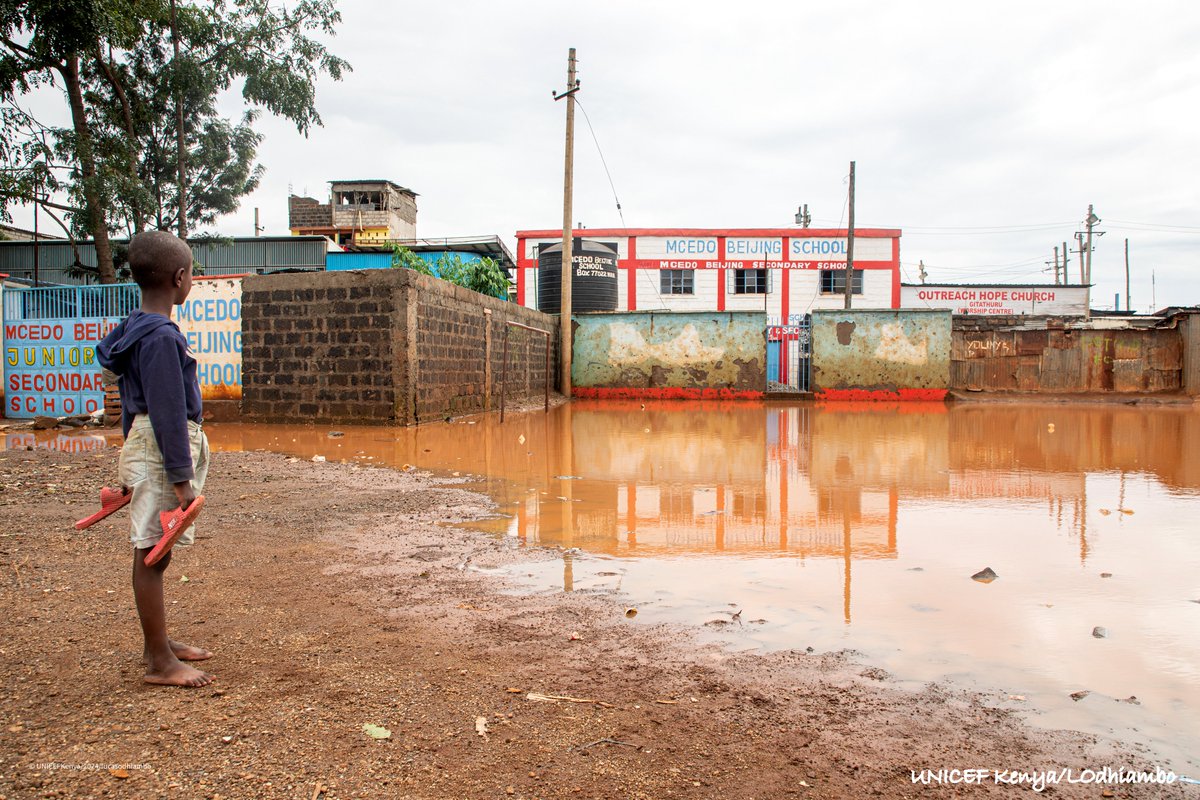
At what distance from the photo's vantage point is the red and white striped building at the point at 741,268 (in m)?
34.5

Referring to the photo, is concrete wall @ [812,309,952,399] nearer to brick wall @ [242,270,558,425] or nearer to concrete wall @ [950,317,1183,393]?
concrete wall @ [950,317,1183,393]

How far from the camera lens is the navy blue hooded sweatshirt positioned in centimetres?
239

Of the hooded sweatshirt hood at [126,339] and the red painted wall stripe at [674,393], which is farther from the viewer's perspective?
the red painted wall stripe at [674,393]

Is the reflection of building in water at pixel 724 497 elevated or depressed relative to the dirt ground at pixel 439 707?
elevated

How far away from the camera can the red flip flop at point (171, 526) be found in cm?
236

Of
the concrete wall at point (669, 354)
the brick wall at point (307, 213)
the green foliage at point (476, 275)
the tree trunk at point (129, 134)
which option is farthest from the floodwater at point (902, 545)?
the brick wall at point (307, 213)

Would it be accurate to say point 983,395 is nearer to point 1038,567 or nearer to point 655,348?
point 655,348

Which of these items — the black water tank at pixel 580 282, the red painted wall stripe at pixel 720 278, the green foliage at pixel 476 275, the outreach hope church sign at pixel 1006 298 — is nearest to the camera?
the black water tank at pixel 580 282

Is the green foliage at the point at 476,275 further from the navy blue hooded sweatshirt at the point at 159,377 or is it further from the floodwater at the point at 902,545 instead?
the navy blue hooded sweatshirt at the point at 159,377

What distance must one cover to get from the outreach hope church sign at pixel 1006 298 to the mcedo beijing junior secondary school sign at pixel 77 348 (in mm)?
33031

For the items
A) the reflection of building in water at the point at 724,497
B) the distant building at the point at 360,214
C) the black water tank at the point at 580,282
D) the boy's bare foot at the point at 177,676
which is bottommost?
the boy's bare foot at the point at 177,676

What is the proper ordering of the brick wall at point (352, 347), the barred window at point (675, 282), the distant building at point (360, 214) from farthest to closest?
the distant building at point (360, 214)
the barred window at point (675, 282)
the brick wall at point (352, 347)

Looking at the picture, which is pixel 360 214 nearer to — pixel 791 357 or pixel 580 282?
pixel 580 282

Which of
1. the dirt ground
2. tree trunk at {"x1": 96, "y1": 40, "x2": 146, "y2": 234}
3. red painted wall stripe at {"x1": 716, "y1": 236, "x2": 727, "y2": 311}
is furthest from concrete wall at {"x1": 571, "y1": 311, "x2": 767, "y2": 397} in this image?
the dirt ground
